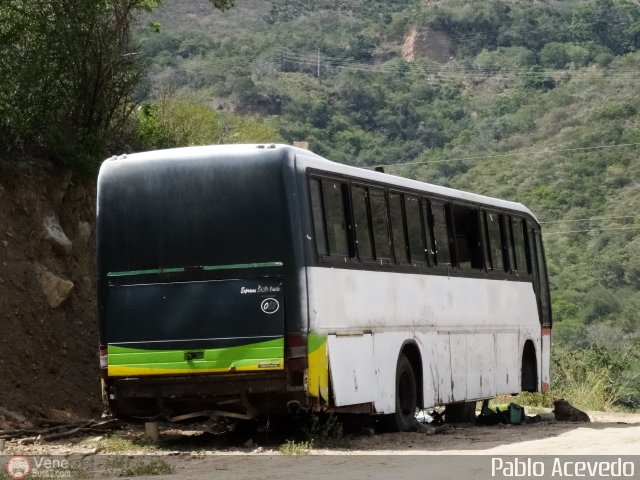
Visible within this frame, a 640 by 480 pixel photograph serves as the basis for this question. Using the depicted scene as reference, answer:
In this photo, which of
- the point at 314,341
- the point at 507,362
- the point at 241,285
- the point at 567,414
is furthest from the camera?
the point at 507,362

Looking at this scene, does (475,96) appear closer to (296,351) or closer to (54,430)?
(54,430)

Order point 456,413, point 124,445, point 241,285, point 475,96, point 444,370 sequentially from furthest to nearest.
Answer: point 475,96 → point 456,413 → point 444,370 → point 124,445 → point 241,285

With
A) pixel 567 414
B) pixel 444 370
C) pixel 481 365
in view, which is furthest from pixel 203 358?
pixel 567 414

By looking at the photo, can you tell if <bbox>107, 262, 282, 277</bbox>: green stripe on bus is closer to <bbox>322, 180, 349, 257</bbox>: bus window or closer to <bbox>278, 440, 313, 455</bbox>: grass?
<bbox>322, 180, 349, 257</bbox>: bus window

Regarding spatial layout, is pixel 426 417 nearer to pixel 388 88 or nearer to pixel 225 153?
pixel 225 153

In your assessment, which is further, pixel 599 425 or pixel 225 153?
pixel 599 425

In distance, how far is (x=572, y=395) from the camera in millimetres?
28453

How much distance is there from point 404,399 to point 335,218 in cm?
311

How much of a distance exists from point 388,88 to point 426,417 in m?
92.1

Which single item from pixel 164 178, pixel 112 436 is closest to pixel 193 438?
pixel 112 436

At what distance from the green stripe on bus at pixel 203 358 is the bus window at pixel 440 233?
4.73 metres

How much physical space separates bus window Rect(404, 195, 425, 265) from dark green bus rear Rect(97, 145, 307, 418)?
335 cm

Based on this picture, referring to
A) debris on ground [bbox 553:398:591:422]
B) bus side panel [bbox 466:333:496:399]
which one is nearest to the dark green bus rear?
bus side panel [bbox 466:333:496:399]

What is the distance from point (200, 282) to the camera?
15.5m
